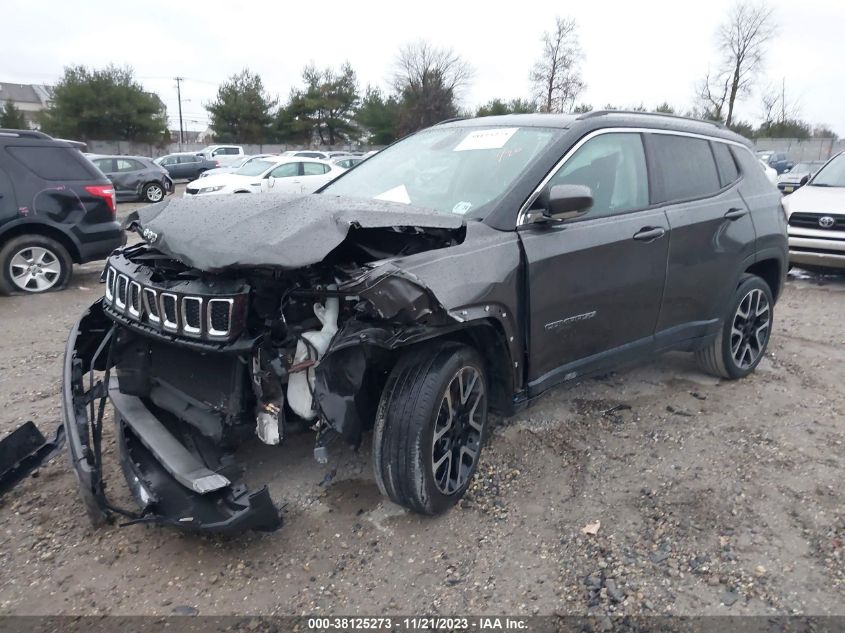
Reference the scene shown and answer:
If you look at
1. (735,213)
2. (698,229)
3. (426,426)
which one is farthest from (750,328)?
(426,426)

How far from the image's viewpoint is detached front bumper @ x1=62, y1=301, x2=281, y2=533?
Result: 2.47m

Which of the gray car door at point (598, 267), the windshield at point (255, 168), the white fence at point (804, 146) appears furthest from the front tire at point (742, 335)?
the white fence at point (804, 146)

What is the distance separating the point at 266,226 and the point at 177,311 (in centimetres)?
49

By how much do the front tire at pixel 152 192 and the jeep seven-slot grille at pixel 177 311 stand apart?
1838cm

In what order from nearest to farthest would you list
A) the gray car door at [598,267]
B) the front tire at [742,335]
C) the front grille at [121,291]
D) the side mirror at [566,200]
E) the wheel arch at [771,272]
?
the front grille at [121,291], the side mirror at [566,200], the gray car door at [598,267], the front tire at [742,335], the wheel arch at [771,272]

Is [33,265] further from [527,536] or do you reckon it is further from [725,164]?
[725,164]

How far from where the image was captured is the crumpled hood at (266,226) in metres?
2.41

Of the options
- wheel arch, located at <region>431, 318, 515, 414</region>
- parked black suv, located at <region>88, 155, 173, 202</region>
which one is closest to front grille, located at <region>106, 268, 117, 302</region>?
wheel arch, located at <region>431, 318, 515, 414</region>

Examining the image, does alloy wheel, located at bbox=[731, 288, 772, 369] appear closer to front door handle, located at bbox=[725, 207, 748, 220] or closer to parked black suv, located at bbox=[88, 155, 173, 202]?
front door handle, located at bbox=[725, 207, 748, 220]

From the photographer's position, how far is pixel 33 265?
7.39 meters

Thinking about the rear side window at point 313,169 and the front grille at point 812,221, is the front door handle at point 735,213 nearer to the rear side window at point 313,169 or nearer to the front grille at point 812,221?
the front grille at point 812,221

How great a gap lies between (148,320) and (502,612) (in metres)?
1.86

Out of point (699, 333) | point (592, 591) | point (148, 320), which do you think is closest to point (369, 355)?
point (148, 320)

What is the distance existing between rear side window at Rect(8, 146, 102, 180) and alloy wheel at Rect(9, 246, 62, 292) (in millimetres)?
874
